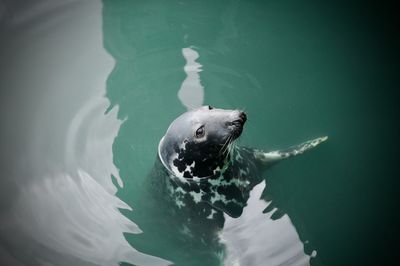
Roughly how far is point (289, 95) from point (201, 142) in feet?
5.43

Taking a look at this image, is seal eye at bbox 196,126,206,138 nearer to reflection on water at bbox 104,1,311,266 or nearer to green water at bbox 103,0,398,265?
reflection on water at bbox 104,1,311,266

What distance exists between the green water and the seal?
1.13ft

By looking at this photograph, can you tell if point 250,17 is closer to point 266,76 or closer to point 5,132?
point 266,76

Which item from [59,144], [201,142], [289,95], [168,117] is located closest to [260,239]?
[201,142]

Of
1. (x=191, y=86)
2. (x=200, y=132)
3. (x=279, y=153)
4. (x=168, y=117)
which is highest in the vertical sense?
(x=191, y=86)

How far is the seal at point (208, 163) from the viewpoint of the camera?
272cm

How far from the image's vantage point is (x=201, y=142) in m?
2.77

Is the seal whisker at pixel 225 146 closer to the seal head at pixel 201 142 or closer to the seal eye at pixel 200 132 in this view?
the seal head at pixel 201 142

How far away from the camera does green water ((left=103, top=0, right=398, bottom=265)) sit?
3314 millimetres

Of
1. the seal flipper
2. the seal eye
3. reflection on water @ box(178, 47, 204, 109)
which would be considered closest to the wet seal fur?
the seal eye

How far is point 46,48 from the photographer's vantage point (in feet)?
14.3

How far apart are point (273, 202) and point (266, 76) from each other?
1488mm

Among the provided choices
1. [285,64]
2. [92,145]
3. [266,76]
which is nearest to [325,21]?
[285,64]

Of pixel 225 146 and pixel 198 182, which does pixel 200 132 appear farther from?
pixel 198 182
